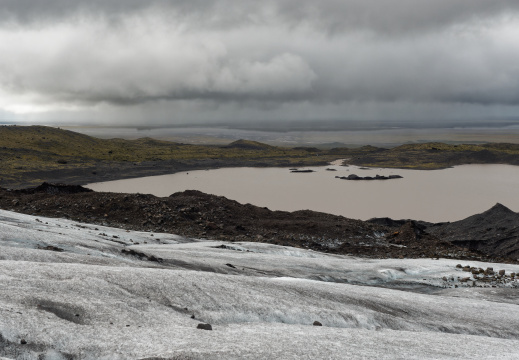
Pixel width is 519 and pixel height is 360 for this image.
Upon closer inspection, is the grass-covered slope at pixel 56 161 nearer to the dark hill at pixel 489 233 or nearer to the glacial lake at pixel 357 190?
the glacial lake at pixel 357 190

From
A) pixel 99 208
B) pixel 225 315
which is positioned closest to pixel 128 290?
pixel 225 315

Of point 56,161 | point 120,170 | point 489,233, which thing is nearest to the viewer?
point 489,233

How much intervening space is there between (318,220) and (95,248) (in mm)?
31337

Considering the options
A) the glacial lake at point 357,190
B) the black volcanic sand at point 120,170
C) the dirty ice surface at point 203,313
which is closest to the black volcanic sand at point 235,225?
the dirty ice surface at point 203,313

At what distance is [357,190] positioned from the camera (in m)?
99.2

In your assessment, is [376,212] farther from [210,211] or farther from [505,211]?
[210,211]

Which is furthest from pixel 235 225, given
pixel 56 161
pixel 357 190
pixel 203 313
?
pixel 56 161

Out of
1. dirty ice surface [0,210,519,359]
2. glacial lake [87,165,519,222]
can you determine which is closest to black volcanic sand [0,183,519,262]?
dirty ice surface [0,210,519,359]

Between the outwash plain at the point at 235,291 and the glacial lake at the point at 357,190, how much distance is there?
28533 mm

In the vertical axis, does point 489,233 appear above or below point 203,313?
below

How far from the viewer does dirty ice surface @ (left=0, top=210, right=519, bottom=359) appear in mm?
10039

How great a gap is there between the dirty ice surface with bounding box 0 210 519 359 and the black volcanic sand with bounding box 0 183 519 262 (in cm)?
1513

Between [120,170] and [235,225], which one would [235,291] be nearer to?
[235,225]

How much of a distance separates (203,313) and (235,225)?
31005mm
